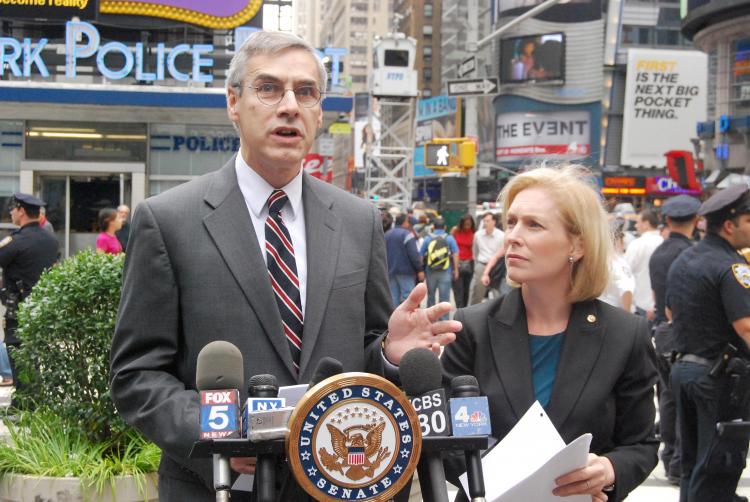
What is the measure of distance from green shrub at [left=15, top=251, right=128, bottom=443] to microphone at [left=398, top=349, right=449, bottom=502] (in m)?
3.62

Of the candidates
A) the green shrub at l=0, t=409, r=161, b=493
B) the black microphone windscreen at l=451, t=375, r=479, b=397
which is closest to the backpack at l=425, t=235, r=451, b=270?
the green shrub at l=0, t=409, r=161, b=493

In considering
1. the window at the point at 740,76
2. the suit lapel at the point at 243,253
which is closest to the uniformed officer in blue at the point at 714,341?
the suit lapel at the point at 243,253

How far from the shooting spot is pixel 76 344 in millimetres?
5371

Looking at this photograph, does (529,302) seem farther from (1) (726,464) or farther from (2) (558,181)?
(1) (726,464)

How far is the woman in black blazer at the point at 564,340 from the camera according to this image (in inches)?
114

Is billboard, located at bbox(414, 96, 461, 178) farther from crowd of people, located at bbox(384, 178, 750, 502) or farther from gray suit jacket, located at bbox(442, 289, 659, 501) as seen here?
gray suit jacket, located at bbox(442, 289, 659, 501)

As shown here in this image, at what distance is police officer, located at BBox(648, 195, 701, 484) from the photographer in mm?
7141

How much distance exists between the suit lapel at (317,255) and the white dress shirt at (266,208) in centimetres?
3

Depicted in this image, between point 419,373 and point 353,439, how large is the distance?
236 mm

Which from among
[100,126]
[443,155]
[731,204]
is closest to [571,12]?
[443,155]

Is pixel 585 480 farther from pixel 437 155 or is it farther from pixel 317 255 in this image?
pixel 437 155

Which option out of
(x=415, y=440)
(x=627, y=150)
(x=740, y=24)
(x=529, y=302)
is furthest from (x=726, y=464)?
(x=627, y=150)

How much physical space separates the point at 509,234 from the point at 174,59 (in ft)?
57.5

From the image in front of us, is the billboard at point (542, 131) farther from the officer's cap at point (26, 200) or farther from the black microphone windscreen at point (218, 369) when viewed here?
the black microphone windscreen at point (218, 369)
